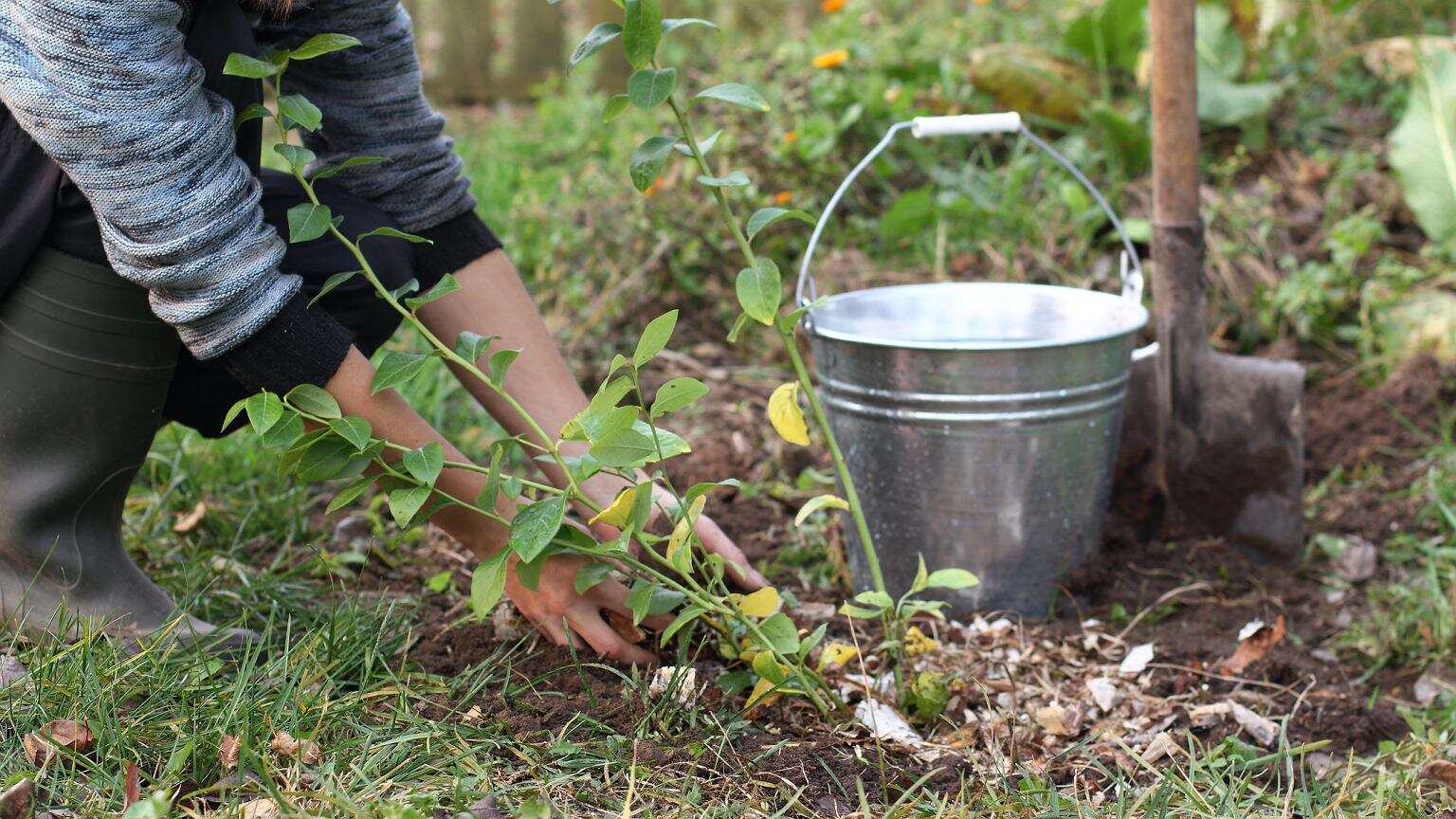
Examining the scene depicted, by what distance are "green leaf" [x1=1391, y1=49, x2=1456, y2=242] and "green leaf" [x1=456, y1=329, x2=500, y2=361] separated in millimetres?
2377

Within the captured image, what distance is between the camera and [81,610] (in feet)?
5.41

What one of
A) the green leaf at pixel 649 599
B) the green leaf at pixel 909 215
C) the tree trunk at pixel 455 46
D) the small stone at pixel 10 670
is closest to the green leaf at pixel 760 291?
the green leaf at pixel 649 599

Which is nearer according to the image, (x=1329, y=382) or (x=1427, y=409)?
Answer: (x=1427, y=409)

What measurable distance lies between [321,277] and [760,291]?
0.64m

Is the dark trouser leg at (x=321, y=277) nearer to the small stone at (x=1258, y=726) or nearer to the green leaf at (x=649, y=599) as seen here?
the green leaf at (x=649, y=599)

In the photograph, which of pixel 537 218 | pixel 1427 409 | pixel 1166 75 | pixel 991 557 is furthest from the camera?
pixel 537 218

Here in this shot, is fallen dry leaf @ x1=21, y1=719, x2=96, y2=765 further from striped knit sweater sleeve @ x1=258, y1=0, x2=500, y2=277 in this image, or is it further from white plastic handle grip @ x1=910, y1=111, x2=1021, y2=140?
white plastic handle grip @ x1=910, y1=111, x2=1021, y2=140

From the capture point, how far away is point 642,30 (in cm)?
128

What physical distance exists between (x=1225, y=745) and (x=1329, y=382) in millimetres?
1418

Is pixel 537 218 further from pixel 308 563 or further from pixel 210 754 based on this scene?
pixel 210 754

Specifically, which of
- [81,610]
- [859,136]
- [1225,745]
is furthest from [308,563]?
[859,136]

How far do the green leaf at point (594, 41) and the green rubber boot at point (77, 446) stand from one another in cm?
65

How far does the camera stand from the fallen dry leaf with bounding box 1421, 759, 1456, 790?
146 centimetres

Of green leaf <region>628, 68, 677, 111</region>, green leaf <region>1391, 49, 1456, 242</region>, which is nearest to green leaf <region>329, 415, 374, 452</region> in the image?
green leaf <region>628, 68, 677, 111</region>
